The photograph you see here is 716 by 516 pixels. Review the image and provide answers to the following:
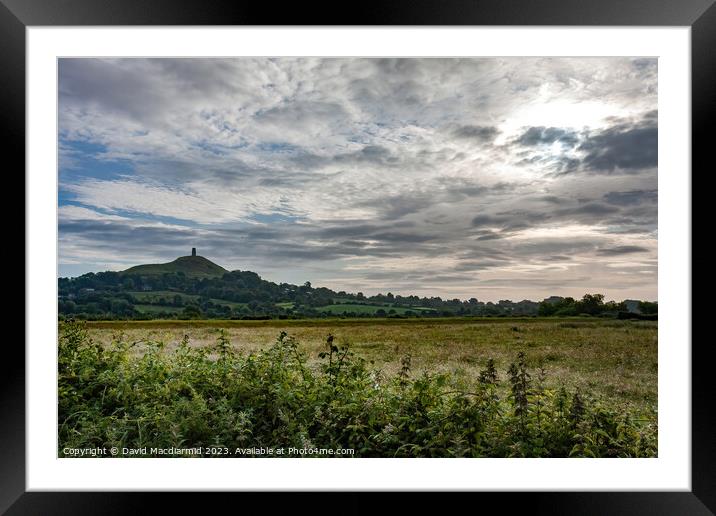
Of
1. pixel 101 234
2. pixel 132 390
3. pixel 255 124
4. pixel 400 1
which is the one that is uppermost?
pixel 400 1

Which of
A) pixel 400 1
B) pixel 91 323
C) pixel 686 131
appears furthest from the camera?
pixel 91 323

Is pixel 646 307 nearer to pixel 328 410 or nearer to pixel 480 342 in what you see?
pixel 480 342

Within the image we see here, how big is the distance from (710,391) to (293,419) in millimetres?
1871

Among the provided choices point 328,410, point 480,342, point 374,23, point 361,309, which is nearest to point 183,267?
point 361,309

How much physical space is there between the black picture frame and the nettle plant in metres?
0.25

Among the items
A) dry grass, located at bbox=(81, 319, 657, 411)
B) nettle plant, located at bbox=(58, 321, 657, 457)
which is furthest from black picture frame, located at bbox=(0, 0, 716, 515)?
dry grass, located at bbox=(81, 319, 657, 411)

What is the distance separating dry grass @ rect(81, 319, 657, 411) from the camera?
2.29m

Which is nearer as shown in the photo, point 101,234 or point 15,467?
point 15,467

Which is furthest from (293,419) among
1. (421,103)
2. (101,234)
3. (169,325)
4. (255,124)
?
(421,103)

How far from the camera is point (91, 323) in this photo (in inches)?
90.8

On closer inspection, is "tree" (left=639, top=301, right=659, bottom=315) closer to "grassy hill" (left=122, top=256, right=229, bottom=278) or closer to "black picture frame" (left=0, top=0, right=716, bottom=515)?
"black picture frame" (left=0, top=0, right=716, bottom=515)

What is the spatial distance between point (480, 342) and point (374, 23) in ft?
6.22

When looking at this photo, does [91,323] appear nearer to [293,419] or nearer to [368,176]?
[293,419]

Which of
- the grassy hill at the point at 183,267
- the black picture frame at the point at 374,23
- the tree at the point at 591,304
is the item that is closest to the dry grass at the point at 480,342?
the tree at the point at 591,304
